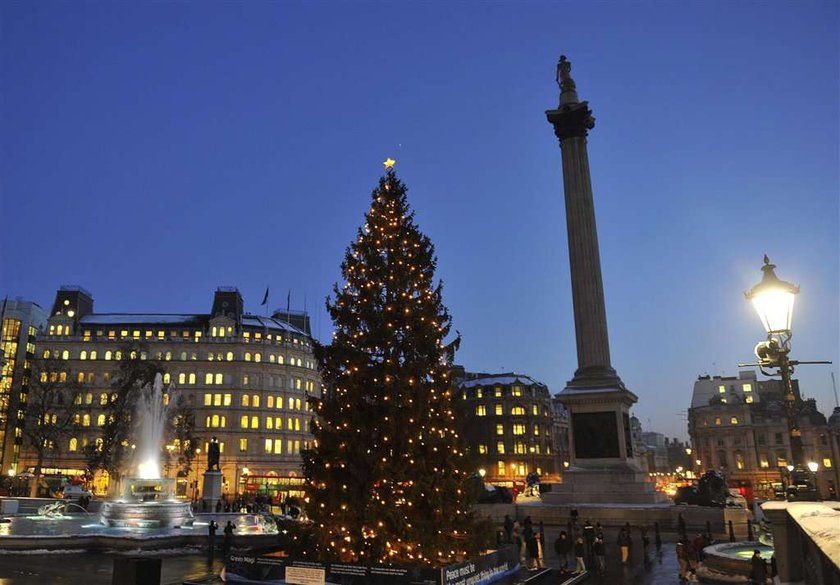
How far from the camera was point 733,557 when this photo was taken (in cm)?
1881

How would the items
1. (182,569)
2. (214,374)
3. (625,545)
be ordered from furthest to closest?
(214,374) → (625,545) → (182,569)

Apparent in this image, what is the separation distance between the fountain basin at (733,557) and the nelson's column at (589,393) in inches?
600

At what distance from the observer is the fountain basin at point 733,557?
1847 cm

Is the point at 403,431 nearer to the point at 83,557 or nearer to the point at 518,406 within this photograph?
the point at 83,557

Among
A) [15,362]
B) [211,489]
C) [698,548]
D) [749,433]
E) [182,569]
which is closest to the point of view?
[698,548]

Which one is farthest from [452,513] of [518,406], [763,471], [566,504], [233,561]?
[763,471]

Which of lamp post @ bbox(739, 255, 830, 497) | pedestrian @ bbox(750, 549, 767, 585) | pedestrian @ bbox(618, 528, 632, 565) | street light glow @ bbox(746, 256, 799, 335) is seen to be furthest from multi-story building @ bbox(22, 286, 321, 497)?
street light glow @ bbox(746, 256, 799, 335)

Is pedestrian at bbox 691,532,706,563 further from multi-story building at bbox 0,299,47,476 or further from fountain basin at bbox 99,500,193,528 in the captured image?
multi-story building at bbox 0,299,47,476

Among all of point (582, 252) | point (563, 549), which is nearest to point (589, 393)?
point (582, 252)

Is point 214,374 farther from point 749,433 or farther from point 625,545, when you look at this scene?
point 749,433

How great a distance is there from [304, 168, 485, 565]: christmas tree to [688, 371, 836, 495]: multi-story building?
97489 millimetres

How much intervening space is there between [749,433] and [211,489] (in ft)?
309

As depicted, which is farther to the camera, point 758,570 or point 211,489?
point 211,489

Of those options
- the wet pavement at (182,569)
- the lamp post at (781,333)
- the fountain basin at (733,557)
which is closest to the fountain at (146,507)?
the wet pavement at (182,569)
